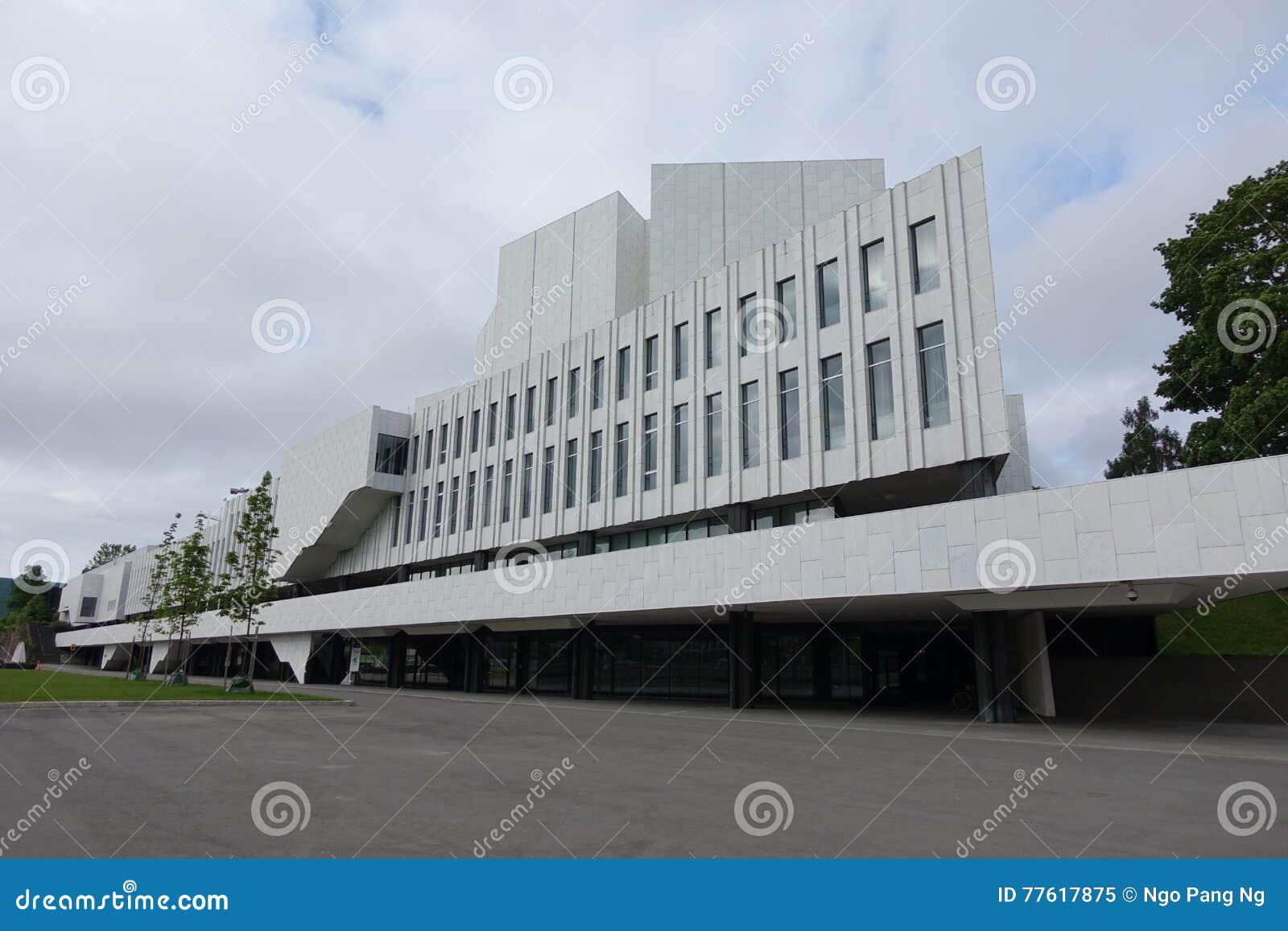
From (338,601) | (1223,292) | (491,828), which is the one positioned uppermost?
(1223,292)

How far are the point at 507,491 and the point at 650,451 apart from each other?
10.7 metres

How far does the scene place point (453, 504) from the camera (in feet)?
138

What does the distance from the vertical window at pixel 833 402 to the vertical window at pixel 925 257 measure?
3.27 metres

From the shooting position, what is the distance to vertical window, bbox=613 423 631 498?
103 feet

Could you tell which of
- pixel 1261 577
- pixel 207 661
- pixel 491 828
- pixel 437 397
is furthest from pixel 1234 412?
pixel 207 661

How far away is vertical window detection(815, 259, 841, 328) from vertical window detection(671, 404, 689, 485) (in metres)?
6.28

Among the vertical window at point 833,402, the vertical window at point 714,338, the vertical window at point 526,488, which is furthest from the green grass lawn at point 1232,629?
the vertical window at point 526,488

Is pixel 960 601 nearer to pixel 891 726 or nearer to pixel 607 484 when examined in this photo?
pixel 891 726

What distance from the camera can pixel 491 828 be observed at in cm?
726

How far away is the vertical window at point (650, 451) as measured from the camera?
30.3m

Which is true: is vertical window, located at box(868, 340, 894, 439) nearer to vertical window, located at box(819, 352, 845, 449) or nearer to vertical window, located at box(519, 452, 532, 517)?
vertical window, located at box(819, 352, 845, 449)

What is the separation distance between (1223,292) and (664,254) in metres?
20.8

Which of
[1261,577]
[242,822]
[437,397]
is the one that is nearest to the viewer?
[242,822]

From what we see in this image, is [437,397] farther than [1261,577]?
Yes
